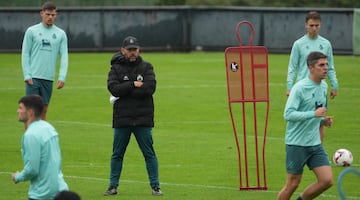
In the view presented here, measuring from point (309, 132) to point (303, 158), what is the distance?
0.34 meters

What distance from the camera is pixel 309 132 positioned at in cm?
1212

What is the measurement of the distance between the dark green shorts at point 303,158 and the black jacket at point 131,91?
9.13 ft

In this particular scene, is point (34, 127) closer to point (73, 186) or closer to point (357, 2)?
point (73, 186)

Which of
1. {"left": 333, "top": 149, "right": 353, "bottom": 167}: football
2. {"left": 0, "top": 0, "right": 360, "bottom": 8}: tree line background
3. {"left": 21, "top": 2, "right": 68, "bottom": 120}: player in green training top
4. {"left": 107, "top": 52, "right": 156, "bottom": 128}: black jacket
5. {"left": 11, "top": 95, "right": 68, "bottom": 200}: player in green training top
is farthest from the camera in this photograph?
{"left": 0, "top": 0, "right": 360, "bottom": 8}: tree line background

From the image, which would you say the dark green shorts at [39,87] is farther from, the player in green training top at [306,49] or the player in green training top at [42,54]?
the player in green training top at [306,49]

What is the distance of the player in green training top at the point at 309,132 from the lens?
39.4 feet

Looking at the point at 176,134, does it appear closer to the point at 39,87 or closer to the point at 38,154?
the point at 39,87

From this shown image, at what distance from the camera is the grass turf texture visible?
1521 cm

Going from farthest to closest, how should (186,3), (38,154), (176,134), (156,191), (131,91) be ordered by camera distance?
(186,3)
(176,134)
(156,191)
(131,91)
(38,154)

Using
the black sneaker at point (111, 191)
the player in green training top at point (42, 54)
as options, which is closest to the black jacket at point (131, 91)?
the black sneaker at point (111, 191)

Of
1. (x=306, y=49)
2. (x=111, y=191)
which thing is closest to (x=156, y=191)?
(x=111, y=191)

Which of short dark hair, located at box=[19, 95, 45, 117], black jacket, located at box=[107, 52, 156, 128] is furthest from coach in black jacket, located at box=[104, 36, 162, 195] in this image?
short dark hair, located at box=[19, 95, 45, 117]

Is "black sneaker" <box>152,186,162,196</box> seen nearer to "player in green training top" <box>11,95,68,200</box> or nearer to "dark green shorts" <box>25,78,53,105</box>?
"dark green shorts" <box>25,78,53,105</box>

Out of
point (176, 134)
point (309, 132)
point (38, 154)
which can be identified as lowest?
point (176, 134)
